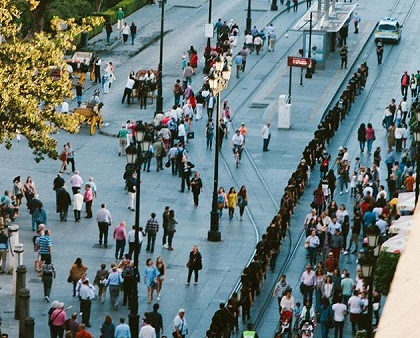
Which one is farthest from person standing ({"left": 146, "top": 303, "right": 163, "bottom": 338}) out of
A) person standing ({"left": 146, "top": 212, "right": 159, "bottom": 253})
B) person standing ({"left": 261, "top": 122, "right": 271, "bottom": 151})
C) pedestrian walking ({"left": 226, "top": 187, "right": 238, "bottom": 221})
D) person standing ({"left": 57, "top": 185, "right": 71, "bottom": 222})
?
person standing ({"left": 261, "top": 122, "right": 271, "bottom": 151})

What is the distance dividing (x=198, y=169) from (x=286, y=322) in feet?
56.9

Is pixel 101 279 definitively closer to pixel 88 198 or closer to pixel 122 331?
pixel 122 331

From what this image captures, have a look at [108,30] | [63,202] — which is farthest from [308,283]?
[108,30]

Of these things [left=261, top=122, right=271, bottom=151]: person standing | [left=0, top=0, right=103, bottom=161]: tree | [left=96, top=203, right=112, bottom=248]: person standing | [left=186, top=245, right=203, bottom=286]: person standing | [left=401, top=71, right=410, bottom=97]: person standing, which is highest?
[left=0, top=0, right=103, bottom=161]: tree

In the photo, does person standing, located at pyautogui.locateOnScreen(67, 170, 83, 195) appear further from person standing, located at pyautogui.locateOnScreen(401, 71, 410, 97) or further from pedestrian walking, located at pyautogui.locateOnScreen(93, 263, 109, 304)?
person standing, located at pyautogui.locateOnScreen(401, 71, 410, 97)

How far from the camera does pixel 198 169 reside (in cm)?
4228

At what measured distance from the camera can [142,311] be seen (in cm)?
2781

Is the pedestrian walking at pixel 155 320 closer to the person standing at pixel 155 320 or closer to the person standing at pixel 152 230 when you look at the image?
the person standing at pixel 155 320

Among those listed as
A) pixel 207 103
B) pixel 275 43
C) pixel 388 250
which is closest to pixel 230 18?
pixel 275 43

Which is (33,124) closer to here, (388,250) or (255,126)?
(388,250)

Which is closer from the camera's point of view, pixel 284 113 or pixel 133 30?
pixel 284 113

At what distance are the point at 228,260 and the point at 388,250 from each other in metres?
13.6

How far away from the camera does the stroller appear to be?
2525cm

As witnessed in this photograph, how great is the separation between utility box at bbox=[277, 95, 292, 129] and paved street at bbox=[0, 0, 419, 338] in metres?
0.40
